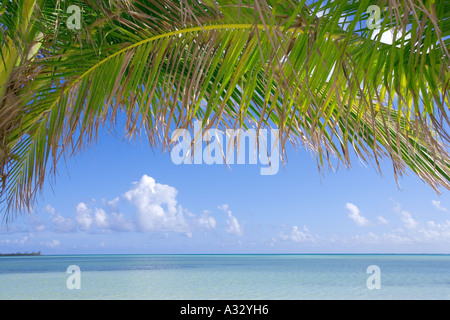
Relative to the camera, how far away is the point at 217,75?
1195 millimetres

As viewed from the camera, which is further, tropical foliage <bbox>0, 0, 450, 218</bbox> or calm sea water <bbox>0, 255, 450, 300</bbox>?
calm sea water <bbox>0, 255, 450, 300</bbox>

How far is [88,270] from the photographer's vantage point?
909 inches

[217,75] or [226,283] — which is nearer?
[217,75]

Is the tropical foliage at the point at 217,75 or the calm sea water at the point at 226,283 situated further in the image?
the calm sea water at the point at 226,283

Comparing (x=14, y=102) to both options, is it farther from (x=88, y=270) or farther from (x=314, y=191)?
(x=314, y=191)

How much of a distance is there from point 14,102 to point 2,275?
837 inches

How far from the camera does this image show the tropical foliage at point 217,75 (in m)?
0.95

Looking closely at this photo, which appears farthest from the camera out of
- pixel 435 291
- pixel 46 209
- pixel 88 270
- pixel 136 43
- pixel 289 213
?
pixel 289 213

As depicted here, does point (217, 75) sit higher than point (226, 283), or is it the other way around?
point (217, 75)

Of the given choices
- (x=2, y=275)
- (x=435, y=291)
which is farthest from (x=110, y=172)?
(x=435, y=291)

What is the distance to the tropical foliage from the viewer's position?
3.13ft

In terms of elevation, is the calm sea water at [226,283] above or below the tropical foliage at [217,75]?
below

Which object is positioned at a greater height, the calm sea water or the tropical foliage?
the tropical foliage
